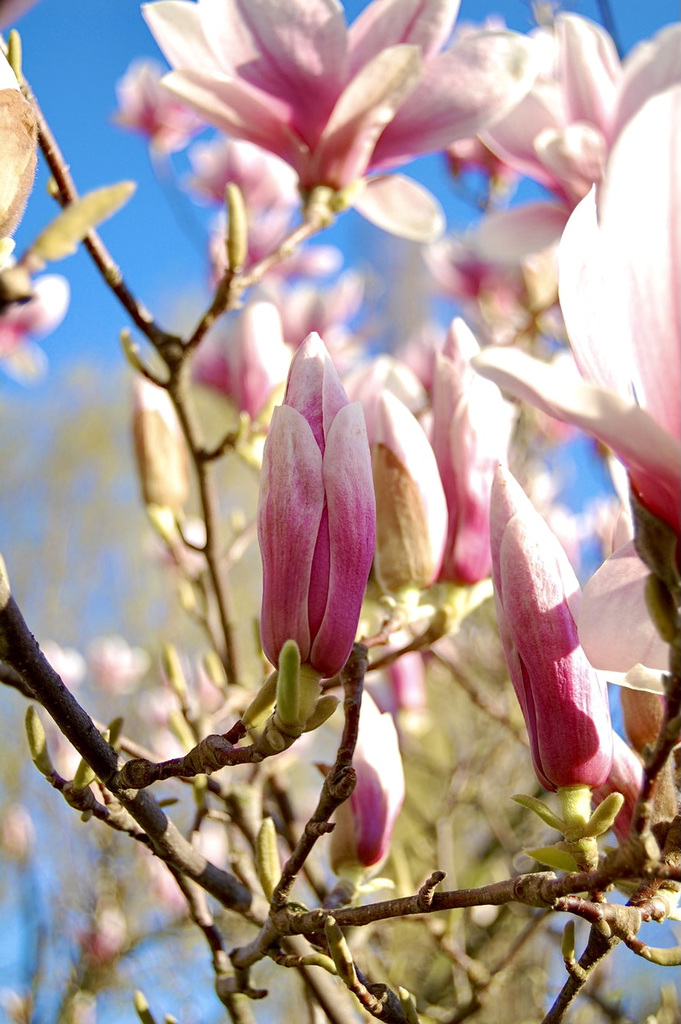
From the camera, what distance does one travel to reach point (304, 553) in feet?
1.59

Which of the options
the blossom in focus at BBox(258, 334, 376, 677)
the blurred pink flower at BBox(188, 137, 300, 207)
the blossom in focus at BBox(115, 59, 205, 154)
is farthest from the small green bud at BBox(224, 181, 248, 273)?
the blossom in focus at BBox(115, 59, 205, 154)

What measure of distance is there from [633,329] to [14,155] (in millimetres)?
274

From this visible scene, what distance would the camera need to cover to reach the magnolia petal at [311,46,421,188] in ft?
2.36

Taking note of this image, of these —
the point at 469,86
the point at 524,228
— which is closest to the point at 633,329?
the point at 469,86

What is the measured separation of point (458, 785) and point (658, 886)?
105 centimetres

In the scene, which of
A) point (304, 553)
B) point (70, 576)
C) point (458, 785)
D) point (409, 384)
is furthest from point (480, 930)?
point (70, 576)

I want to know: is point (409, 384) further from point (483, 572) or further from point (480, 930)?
point (480, 930)

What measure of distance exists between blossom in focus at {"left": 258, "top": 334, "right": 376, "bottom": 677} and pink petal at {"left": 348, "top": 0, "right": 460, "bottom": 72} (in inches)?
16.7

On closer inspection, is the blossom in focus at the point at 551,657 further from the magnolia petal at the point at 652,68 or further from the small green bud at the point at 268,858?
the magnolia petal at the point at 652,68

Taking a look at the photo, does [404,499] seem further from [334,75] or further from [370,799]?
[334,75]

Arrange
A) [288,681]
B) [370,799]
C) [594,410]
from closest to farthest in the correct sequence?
[594,410], [288,681], [370,799]

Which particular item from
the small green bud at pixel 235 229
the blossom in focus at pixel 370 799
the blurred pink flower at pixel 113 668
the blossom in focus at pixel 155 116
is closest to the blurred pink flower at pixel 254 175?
the blossom in focus at pixel 155 116

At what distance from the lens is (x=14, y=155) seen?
0.41 m

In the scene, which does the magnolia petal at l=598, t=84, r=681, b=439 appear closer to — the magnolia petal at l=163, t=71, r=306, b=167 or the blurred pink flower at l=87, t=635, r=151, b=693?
the magnolia petal at l=163, t=71, r=306, b=167
